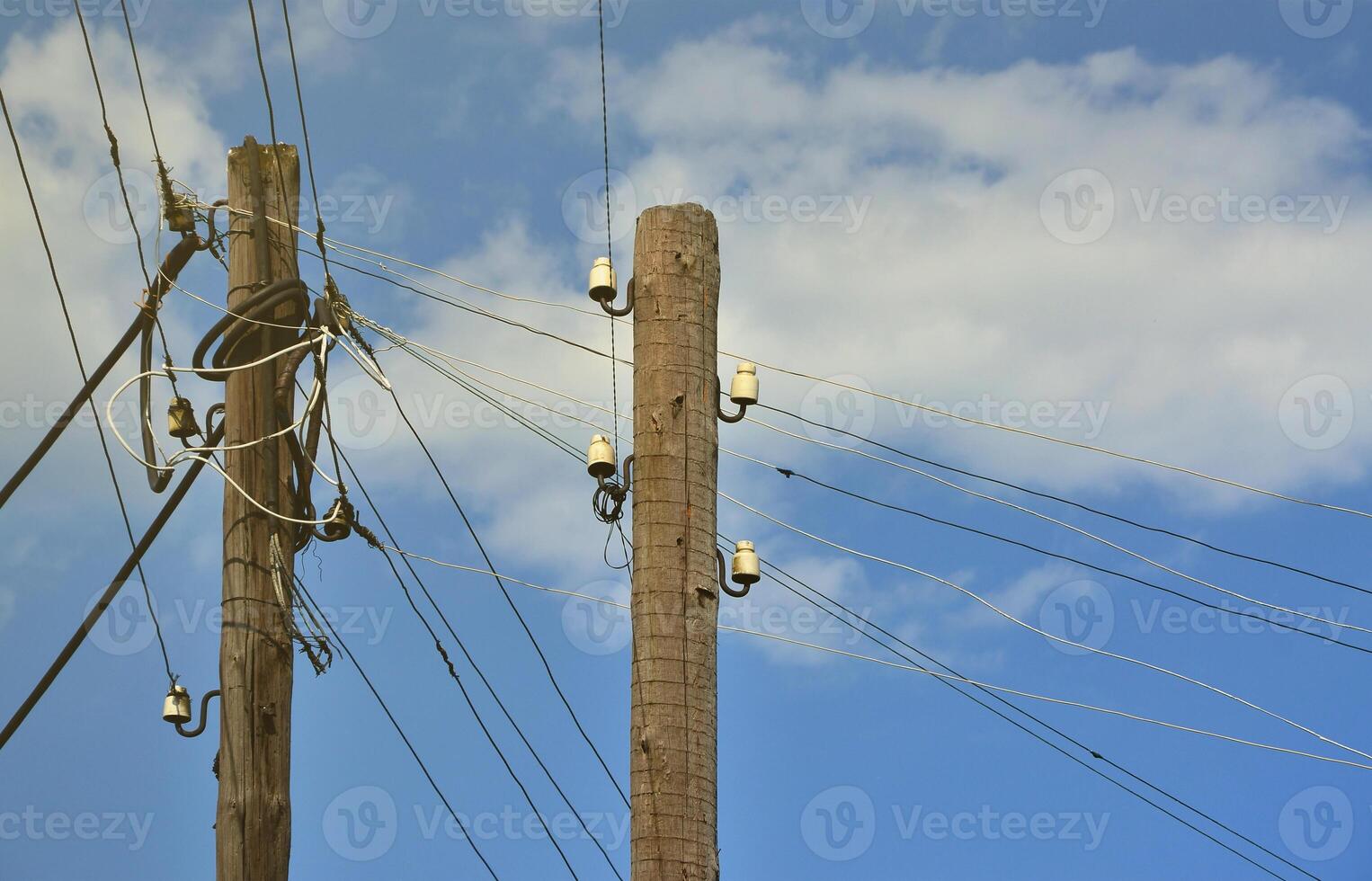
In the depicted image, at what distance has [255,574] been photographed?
8.65 m

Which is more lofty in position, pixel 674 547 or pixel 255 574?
pixel 255 574

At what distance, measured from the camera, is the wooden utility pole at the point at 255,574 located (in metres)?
8.17

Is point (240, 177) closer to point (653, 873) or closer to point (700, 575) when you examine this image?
point (700, 575)

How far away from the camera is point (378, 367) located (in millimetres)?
9516

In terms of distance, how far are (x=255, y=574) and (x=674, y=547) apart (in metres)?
2.59

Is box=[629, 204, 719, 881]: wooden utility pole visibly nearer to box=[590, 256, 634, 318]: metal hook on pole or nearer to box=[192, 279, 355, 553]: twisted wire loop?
box=[590, 256, 634, 318]: metal hook on pole

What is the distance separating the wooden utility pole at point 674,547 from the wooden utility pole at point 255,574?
7.38 feet

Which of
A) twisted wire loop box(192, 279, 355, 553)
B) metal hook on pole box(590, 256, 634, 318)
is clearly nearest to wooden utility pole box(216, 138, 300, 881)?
twisted wire loop box(192, 279, 355, 553)

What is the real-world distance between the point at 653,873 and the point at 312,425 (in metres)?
3.66

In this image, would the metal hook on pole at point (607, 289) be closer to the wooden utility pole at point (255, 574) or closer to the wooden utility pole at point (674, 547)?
the wooden utility pole at point (674, 547)

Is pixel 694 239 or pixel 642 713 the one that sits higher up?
pixel 694 239

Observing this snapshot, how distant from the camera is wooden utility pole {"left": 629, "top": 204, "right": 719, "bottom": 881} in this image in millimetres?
6902

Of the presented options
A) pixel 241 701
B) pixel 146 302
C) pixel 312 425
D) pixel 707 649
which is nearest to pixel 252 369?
pixel 312 425

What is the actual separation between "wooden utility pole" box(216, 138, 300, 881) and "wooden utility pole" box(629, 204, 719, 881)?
7.38ft
